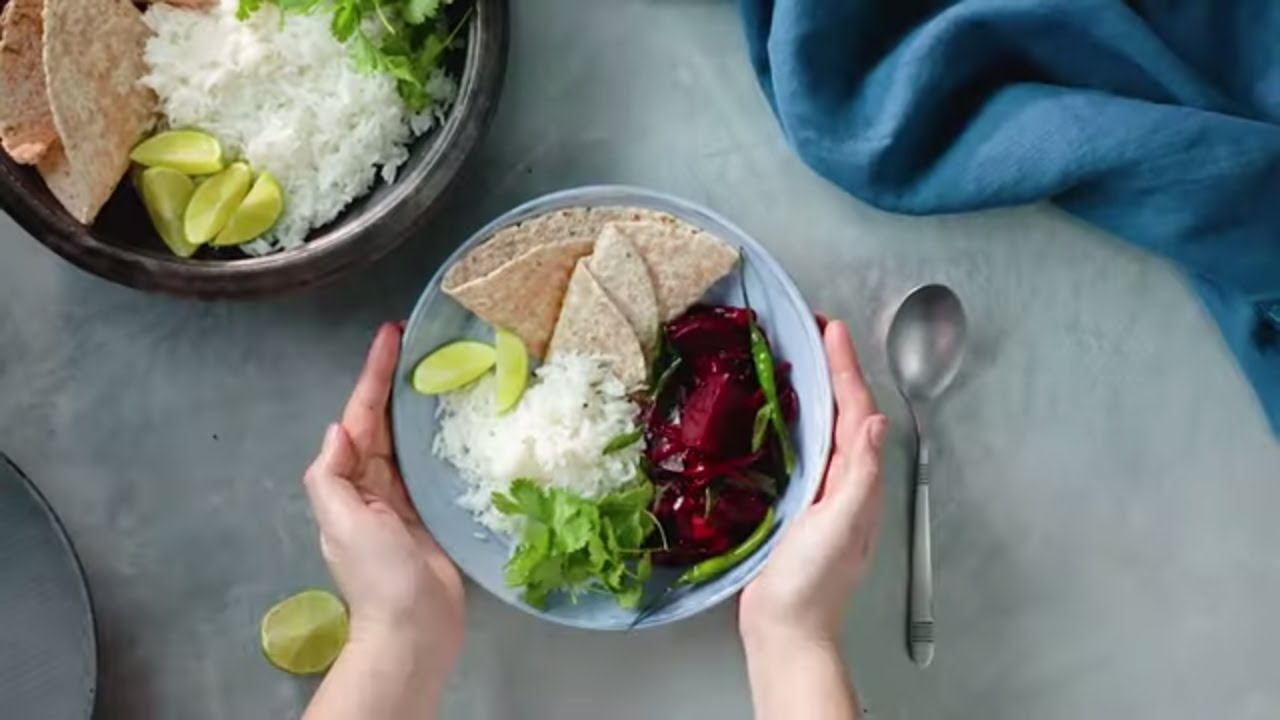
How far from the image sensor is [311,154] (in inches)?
48.3

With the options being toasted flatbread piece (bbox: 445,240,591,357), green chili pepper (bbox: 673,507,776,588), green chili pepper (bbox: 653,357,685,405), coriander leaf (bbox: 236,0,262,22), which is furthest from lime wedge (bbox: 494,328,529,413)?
coriander leaf (bbox: 236,0,262,22)

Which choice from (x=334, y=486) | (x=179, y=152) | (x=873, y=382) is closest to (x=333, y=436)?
(x=334, y=486)

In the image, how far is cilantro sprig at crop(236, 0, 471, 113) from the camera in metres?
1.19

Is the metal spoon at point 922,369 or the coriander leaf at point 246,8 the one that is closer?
the coriander leaf at point 246,8

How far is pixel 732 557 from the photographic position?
1.26 m

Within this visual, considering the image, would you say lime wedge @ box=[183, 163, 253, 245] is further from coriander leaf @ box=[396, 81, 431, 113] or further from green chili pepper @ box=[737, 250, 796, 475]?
green chili pepper @ box=[737, 250, 796, 475]

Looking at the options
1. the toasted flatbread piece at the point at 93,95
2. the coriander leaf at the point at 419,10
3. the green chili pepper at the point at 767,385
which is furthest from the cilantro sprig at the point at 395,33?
the green chili pepper at the point at 767,385

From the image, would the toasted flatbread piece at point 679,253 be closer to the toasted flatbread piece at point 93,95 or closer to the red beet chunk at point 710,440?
the red beet chunk at point 710,440

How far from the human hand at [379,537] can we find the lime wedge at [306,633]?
5cm

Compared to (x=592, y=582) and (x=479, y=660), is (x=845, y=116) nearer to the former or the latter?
(x=592, y=582)

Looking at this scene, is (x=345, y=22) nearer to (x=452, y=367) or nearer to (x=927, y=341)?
(x=452, y=367)

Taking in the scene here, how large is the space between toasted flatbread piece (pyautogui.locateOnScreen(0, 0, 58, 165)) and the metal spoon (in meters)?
0.73

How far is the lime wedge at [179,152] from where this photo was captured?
1.21 meters

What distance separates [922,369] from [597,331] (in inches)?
12.0
